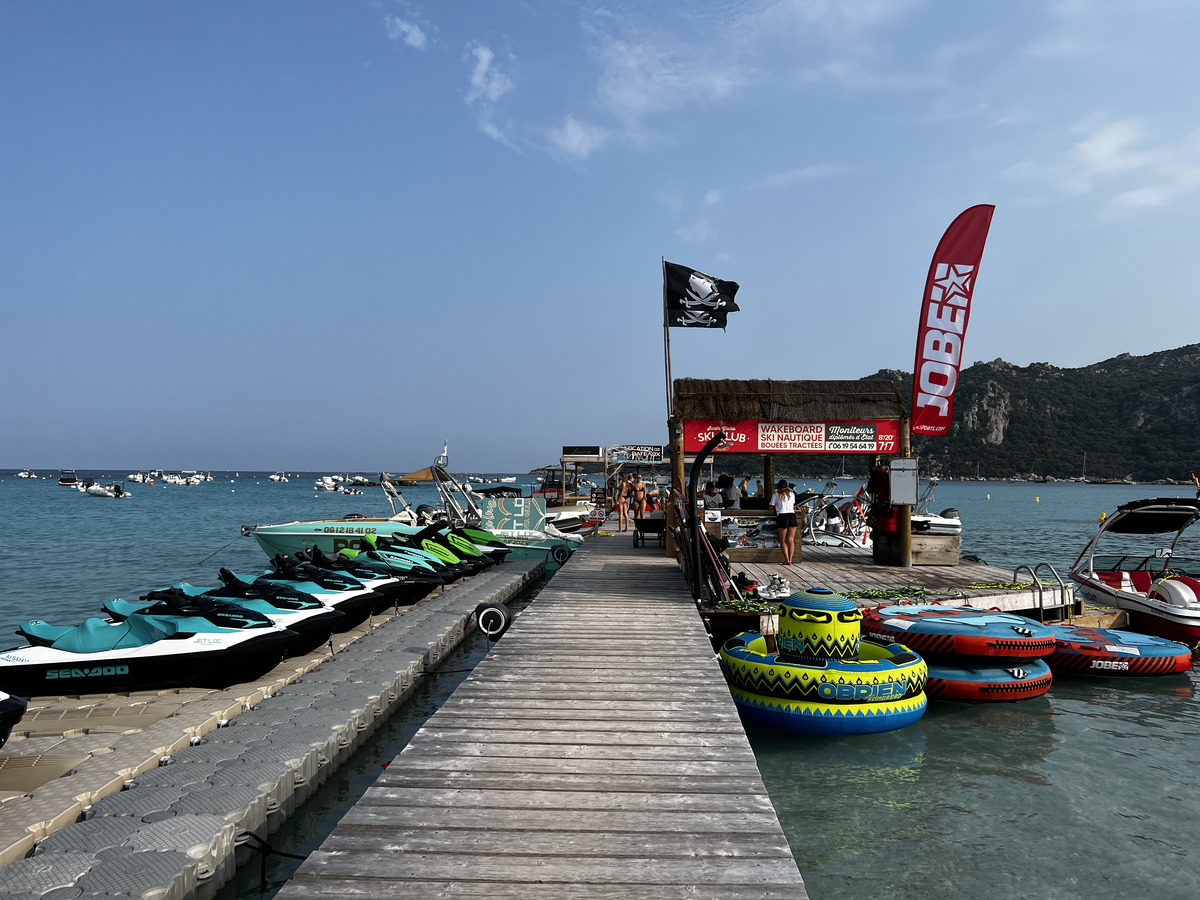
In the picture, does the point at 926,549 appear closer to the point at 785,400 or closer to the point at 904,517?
the point at 904,517

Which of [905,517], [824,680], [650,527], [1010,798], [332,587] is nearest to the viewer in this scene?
[1010,798]

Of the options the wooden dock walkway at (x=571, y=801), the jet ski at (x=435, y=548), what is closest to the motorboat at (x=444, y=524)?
the jet ski at (x=435, y=548)

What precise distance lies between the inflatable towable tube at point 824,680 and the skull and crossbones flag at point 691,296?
9.62 meters

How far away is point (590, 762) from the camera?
4.98 m

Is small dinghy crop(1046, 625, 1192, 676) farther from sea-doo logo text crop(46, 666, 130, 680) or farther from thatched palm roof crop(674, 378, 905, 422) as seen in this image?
sea-doo logo text crop(46, 666, 130, 680)

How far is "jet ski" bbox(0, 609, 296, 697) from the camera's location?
28.5 feet

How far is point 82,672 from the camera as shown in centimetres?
870

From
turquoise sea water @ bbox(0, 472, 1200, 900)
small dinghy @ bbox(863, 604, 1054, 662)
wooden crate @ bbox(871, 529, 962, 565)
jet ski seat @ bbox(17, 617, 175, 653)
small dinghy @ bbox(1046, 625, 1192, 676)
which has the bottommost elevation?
turquoise sea water @ bbox(0, 472, 1200, 900)

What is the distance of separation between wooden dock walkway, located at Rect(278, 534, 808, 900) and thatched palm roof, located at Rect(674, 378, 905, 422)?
807 cm

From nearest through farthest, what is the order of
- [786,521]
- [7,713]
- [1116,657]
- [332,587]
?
[7,713], [1116,657], [332,587], [786,521]

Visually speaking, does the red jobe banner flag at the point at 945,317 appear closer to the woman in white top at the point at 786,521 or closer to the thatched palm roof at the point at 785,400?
the thatched palm roof at the point at 785,400

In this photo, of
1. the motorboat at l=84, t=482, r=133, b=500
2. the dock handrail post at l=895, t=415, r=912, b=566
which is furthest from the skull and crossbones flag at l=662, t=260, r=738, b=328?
the motorboat at l=84, t=482, r=133, b=500

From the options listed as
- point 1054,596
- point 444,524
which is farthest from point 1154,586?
point 444,524

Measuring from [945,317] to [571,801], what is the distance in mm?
13988
